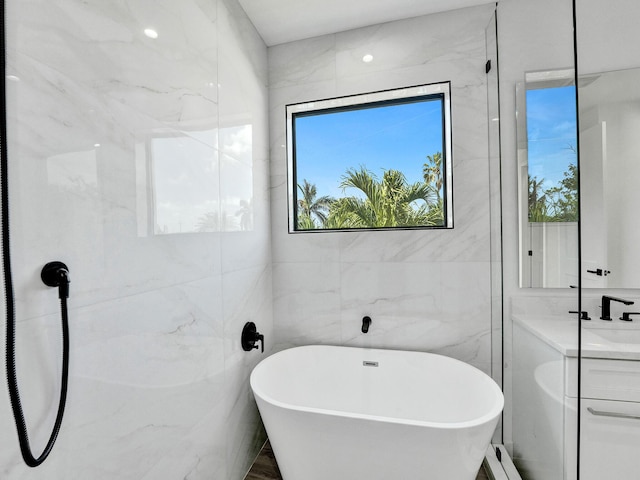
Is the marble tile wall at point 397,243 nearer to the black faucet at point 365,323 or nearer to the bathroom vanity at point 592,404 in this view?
the black faucet at point 365,323

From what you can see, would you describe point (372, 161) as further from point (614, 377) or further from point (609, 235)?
point (614, 377)

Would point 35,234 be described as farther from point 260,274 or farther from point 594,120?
point 594,120

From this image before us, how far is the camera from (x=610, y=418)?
1220 millimetres

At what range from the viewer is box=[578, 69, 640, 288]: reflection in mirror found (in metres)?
1.45

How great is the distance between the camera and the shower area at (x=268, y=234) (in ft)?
2.53

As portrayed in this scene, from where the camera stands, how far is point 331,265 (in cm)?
204

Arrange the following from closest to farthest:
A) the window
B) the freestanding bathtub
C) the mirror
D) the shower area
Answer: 1. the shower area
2. the freestanding bathtub
3. the mirror
4. the window

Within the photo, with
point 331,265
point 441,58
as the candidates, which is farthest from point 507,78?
point 331,265

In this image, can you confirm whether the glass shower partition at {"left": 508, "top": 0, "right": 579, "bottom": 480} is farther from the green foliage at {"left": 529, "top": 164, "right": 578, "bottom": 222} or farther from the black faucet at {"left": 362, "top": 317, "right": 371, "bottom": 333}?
the black faucet at {"left": 362, "top": 317, "right": 371, "bottom": 333}

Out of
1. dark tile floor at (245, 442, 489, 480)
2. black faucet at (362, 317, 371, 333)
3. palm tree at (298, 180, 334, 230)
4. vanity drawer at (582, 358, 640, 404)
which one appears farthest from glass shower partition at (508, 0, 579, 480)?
palm tree at (298, 180, 334, 230)

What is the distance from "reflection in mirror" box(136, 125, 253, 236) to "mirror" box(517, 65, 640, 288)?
1.52 m

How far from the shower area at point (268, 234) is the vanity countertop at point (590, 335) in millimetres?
11

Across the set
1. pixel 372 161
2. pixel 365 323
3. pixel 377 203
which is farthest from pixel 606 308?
pixel 372 161

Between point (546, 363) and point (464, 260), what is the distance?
→ 668 mm
